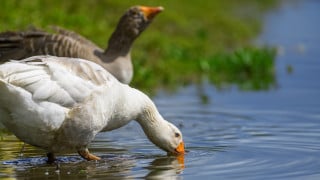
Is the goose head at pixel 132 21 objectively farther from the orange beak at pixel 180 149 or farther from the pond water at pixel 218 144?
the orange beak at pixel 180 149

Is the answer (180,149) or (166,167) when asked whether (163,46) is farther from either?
(166,167)

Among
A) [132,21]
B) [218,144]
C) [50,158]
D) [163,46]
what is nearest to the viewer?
[50,158]

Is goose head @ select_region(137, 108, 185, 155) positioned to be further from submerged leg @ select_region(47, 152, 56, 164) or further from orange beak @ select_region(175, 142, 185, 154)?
submerged leg @ select_region(47, 152, 56, 164)

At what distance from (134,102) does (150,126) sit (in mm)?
456

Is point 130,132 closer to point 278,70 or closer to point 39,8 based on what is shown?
point 39,8

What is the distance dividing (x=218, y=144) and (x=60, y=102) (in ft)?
7.46

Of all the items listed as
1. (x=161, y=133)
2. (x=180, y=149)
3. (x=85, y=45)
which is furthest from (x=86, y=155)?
(x=85, y=45)

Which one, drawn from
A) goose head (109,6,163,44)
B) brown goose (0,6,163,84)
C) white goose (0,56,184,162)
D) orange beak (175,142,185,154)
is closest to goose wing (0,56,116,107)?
white goose (0,56,184,162)

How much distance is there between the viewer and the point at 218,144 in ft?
34.5

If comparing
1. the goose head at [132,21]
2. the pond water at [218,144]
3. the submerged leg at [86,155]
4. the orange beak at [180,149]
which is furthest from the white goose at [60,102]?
the goose head at [132,21]

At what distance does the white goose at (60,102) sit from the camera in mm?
8617

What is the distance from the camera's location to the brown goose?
11781 mm

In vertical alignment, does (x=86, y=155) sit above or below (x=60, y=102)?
below

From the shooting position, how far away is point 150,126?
32.4 ft
